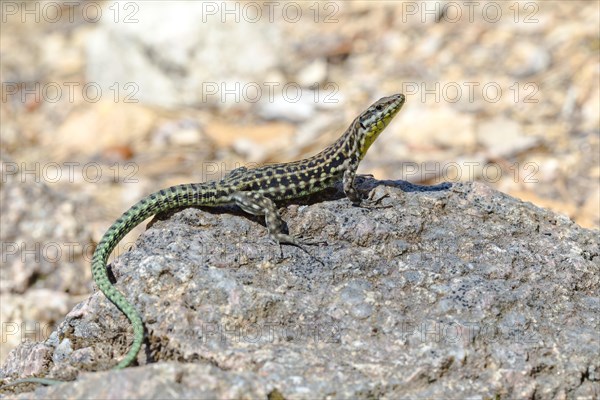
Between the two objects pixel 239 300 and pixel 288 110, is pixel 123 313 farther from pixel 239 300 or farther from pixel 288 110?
pixel 288 110

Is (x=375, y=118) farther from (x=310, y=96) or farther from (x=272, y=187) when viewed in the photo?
(x=310, y=96)

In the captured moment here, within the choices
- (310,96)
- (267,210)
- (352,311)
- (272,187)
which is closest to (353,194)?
(272,187)

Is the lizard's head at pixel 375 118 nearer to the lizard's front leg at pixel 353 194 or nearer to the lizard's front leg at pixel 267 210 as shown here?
the lizard's front leg at pixel 353 194

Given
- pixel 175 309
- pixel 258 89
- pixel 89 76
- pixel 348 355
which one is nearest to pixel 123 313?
pixel 175 309

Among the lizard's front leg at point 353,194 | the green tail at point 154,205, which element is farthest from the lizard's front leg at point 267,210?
the lizard's front leg at point 353,194

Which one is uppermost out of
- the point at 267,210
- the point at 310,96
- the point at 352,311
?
the point at 310,96

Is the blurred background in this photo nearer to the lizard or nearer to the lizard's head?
the lizard

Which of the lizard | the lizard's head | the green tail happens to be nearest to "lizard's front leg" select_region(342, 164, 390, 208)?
the lizard
